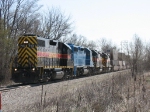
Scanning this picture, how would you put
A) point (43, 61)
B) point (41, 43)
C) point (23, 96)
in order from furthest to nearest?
point (41, 43), point (43, 61), point (23, 96)

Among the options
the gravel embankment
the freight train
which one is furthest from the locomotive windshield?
the gravel embankment

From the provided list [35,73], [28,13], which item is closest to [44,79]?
[35,73]

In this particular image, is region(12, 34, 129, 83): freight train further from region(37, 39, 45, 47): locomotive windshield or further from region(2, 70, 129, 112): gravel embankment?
region(2, 70, 129, 112): gravel embankment

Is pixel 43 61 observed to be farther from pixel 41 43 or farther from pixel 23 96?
pixel 23 96

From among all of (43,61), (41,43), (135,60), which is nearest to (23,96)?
(43,61)

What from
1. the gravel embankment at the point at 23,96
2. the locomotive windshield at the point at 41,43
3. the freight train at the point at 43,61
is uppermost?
the locomotive windshield at the point at 41,43

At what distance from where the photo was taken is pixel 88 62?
33625 millimetres

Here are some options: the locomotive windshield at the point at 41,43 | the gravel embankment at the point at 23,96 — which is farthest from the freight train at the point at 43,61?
the gravel embankment at the point at 23,96

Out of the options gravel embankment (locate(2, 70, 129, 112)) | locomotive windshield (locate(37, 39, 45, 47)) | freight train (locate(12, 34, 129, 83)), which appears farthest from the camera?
locomotive windshield (locate(37, 39, 45, 47))

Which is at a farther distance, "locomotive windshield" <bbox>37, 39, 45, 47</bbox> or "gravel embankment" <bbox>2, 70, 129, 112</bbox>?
"locomotive windshield" <bbox>37, 39, 45, 47</bbox>

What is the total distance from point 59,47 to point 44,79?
458 cm

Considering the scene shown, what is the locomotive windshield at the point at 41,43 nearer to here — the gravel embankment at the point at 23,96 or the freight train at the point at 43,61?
the freight train at the point at 43,61

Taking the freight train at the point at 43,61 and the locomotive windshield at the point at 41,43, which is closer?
the freight train at the point at 43,61

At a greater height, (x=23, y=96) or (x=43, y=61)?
(x=43, y=61)
